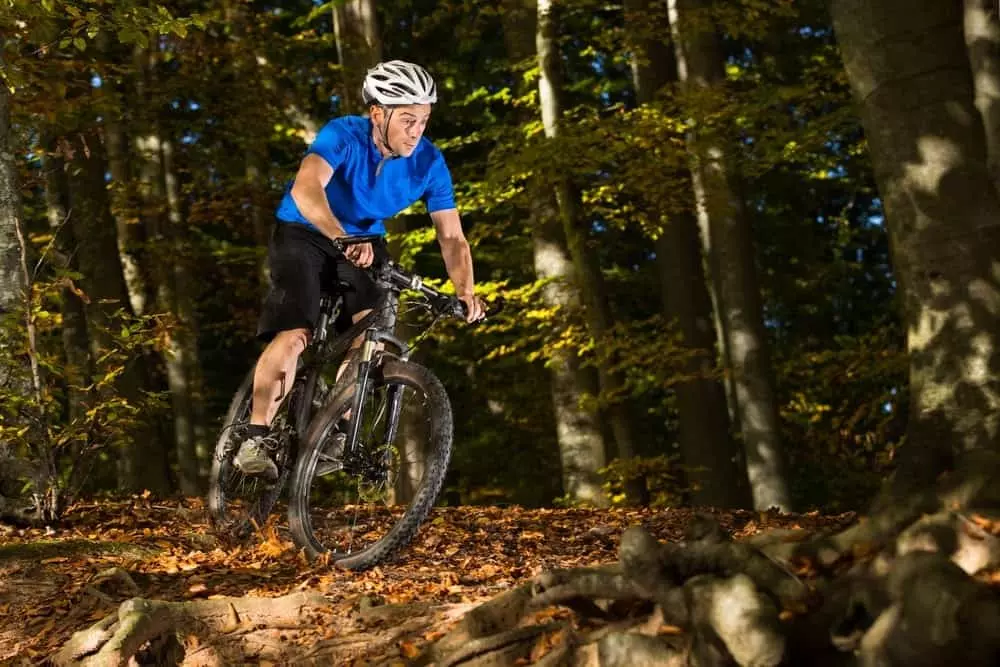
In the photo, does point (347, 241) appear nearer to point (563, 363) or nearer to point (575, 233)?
point (575, 233)

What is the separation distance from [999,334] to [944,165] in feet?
2.43

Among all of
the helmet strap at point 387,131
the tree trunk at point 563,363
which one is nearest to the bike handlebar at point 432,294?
the helmet strap at point 387,131

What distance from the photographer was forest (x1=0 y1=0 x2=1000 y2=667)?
4.37m

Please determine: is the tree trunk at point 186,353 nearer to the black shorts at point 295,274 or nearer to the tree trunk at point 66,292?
the tree trunk at point 66,292

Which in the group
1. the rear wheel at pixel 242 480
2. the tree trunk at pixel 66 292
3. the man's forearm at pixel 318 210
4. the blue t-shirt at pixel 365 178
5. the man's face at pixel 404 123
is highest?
the tree trunk at pixel 66 292

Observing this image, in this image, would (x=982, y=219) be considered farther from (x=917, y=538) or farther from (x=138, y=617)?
(x=138, y=617)

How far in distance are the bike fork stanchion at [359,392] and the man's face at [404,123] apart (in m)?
0.98

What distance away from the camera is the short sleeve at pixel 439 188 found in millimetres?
6574

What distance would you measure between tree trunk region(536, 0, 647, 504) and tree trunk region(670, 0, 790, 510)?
4.68 ft

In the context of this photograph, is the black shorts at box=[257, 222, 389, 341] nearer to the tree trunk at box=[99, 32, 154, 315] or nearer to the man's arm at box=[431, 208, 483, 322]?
the man's arm at box=[431, 208, 483, 322]

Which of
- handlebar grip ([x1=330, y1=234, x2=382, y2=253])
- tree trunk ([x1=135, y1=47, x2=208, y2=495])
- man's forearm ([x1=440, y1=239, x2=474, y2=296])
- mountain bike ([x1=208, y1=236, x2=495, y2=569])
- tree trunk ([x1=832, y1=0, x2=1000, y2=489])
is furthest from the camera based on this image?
tree trunk ([x1=135, y1=47, x2=208, y2=495])

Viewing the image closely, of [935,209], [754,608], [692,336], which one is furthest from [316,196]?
[692,336]

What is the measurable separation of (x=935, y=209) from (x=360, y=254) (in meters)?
2.63

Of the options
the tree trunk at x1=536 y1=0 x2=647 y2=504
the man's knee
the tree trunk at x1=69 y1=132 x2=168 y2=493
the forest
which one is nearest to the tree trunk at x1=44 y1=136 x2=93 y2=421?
the forest
